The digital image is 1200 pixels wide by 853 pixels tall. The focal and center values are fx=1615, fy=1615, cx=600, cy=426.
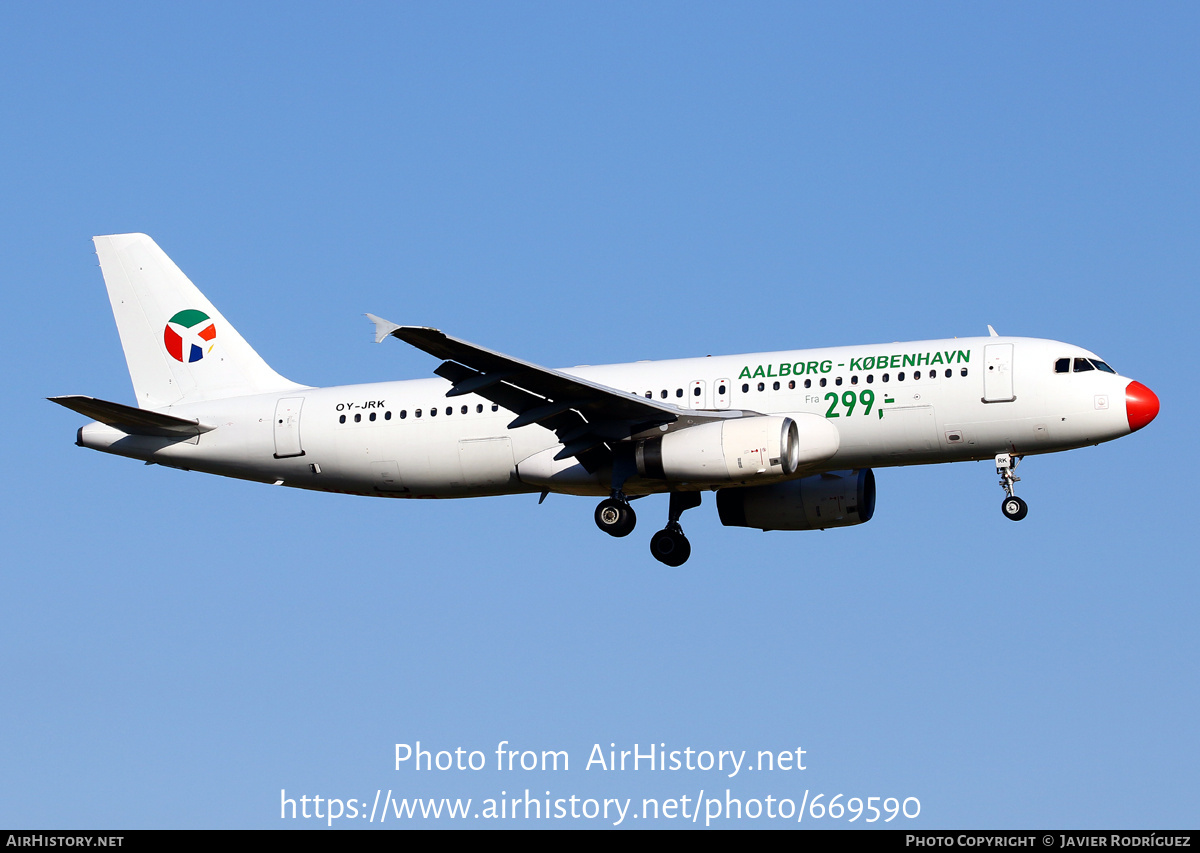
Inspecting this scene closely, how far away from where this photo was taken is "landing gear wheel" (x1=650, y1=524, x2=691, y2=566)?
129 ft

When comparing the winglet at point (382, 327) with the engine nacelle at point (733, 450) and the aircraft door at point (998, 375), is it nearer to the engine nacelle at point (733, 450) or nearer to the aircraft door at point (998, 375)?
the engine nacelle at point (733, 450)

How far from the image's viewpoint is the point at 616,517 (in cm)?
3706

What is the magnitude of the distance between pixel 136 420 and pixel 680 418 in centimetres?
1363

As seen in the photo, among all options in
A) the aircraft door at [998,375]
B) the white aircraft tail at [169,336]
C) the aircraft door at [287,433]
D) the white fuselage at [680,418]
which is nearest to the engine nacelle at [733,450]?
the white fuselage at [680,418]

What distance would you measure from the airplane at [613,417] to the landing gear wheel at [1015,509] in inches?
1.2

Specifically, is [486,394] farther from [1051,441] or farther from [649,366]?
[1051,441]

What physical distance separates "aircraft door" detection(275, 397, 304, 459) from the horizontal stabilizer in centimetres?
177

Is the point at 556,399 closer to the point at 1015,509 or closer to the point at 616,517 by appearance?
the point at 616,517

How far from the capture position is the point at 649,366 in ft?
125

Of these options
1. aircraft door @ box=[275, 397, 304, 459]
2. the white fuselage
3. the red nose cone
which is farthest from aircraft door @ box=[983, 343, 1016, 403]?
aircraft door @ box=[275, 397, 304, 459]

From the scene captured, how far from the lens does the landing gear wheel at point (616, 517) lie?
3706 centimetres

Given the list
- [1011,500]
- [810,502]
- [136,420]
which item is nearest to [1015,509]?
[1011,500]

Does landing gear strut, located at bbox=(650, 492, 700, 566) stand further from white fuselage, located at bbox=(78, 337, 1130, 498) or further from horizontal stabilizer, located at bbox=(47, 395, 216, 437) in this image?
horizontal stabilizer, located at bbox=(47, 395, 216, 437)

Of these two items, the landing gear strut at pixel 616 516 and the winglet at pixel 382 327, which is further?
the landing gear strut at pixel 616 516
